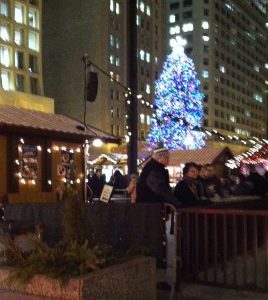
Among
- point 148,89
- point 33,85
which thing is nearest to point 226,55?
point 148,89

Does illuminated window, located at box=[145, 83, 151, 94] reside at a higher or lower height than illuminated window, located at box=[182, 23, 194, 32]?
lower

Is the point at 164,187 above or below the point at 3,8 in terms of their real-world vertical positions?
below

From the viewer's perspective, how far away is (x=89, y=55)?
82250 millimetres

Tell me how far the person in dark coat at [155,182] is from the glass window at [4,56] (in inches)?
2139

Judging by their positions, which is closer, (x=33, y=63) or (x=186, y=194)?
(x=186, y=194)

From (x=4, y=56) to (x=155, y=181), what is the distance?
55.1 metres

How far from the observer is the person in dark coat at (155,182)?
7895 millimetres

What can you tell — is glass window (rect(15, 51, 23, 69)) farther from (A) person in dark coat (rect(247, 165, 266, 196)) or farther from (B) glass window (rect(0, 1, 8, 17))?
(A) person in dark coat (rect(247, 165, 266, 196))

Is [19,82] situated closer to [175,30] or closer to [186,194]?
[186,194]

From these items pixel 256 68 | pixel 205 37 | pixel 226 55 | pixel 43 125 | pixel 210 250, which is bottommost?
pixel 210 250

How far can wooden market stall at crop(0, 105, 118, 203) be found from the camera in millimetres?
14164

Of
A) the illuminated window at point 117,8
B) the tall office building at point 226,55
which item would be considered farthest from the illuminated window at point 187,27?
the illuminated window at point 117,8

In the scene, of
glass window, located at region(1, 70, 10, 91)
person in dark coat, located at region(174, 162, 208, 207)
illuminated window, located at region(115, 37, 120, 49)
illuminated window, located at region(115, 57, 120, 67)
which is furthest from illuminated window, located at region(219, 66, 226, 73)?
person in dark coat, located at region(174, 162, 208, 207)

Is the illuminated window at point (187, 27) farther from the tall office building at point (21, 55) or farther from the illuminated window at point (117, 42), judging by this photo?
the tall office building at point (21, 55)
